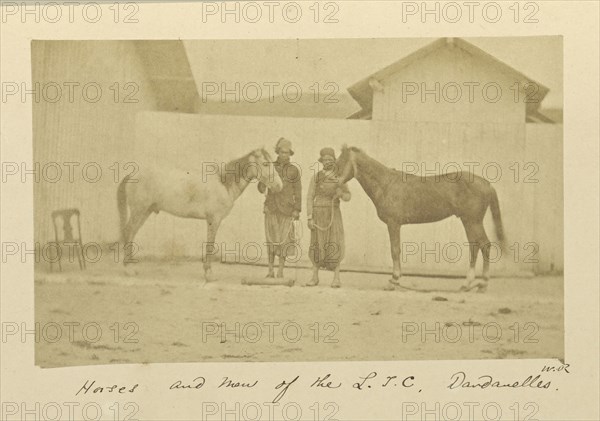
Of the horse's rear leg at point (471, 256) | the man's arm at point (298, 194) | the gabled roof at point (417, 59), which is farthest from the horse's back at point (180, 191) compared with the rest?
the horse's rear leg at point (471, 256)

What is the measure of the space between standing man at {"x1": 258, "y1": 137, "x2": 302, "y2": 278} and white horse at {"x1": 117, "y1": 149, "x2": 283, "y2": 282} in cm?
3

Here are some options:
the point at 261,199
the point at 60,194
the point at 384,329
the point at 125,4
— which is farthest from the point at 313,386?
the point at 125,4

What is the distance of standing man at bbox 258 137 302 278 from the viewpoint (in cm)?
234

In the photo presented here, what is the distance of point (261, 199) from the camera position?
7.72ft

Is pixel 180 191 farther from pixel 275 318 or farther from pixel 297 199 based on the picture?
pixel 275 318

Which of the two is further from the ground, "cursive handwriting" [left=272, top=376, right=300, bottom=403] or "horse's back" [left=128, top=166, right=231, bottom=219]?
"horse's back" [left=128, top=166, right=231, bottom=219]

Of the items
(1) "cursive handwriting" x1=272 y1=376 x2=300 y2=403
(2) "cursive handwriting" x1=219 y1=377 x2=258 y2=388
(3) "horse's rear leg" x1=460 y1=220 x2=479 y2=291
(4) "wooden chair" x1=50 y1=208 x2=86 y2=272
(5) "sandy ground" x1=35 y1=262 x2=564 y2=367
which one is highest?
(4) "wooden chair" x1=50 y1=208 x2=86 y2=272

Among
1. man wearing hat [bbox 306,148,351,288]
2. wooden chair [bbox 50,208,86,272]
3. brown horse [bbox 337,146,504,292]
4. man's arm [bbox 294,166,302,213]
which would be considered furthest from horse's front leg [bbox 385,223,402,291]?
wooden chair [bbox 50,208,86,272]

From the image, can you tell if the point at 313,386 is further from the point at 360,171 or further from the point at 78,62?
the point at 78,62

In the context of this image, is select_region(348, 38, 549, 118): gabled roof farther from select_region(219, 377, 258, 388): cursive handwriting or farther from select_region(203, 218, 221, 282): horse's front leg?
select_region(219, 377, 258, 388): cursive handwriting

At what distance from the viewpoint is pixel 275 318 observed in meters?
2.31

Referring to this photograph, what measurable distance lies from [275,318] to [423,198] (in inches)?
23.2

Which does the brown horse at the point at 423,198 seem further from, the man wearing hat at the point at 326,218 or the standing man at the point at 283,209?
the standing man at the point at 283,209

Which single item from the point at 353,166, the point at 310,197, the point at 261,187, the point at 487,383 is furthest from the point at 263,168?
the point at 487,383
